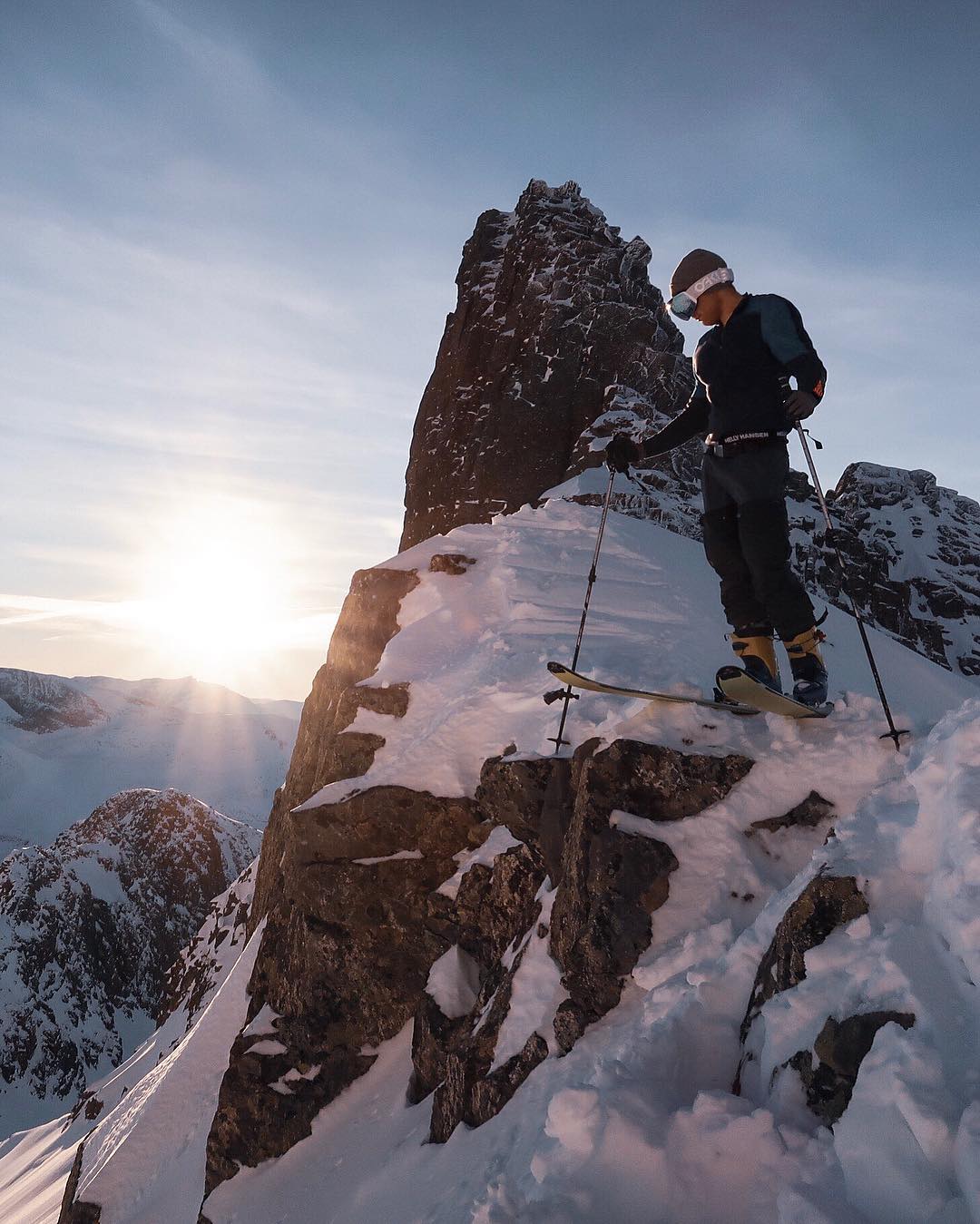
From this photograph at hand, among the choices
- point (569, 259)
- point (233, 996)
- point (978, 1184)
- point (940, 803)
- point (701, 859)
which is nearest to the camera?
point (978, 1184)

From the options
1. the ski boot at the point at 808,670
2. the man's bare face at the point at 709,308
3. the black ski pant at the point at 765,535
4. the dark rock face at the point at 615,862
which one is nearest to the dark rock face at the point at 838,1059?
the dark rock face at the point at 615,862

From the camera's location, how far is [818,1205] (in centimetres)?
224

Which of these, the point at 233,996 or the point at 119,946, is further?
the point at 119,946

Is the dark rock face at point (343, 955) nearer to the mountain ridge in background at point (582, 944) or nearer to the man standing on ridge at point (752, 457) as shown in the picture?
the mountain ridge in background at point (582, 944)

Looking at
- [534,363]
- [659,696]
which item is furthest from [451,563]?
[534,363]

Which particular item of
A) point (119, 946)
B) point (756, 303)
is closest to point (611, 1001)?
point (756, 303)

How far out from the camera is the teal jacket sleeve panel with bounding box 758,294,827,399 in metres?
4.87

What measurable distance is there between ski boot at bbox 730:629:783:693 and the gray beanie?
273 cm

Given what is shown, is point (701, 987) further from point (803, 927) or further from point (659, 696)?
point (659, 696)

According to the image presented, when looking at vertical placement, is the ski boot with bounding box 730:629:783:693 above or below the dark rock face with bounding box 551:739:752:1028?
above

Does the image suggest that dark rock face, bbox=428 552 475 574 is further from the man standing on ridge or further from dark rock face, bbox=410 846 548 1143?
the man standing on ridge

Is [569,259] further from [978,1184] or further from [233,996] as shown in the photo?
[978,1184]

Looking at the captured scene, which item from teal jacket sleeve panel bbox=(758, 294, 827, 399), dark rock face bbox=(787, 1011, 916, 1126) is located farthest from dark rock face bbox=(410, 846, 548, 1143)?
teal jacket sleeve panel bbox=(758, 294, 827, 399)

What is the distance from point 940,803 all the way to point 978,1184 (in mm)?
1615
